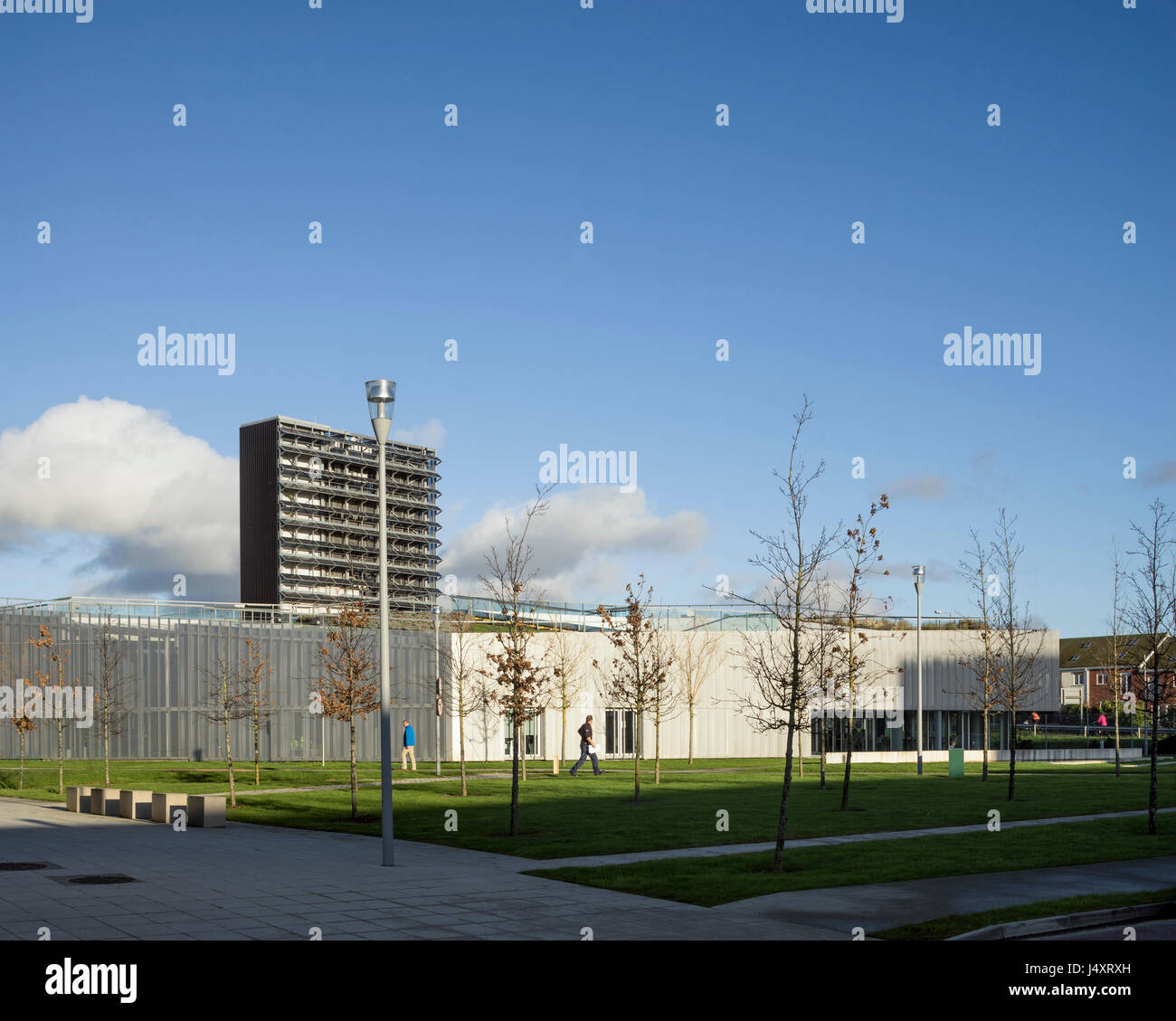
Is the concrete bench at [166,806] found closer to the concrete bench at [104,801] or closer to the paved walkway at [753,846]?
the concrete bench at [104,801]

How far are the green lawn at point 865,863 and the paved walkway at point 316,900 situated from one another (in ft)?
2.17

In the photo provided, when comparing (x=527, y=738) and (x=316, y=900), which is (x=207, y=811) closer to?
(x=316, y=900)

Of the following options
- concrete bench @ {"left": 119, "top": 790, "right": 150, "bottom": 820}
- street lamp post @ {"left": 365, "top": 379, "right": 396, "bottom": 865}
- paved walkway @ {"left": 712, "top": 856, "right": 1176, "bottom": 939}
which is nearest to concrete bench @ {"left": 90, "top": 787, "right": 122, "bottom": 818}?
concrete bench @ {"left": 119, "top": 790, "right": 150, "bottom": 820}

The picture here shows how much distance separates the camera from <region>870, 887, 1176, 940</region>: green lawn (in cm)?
1091

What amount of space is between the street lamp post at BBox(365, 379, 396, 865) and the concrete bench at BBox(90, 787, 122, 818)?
32.6ft

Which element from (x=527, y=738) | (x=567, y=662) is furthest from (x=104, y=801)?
(x=567, y=662)

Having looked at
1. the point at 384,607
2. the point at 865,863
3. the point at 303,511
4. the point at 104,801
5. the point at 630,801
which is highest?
the point at 303,511

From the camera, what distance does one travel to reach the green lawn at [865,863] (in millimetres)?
13875

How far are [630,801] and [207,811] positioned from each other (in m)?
9.62

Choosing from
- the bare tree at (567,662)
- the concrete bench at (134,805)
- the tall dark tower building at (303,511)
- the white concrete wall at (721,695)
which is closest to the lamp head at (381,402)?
the concrete bench at (134,805)

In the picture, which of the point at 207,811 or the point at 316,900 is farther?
the point at 207,811

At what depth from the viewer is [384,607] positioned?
17.0 metres
